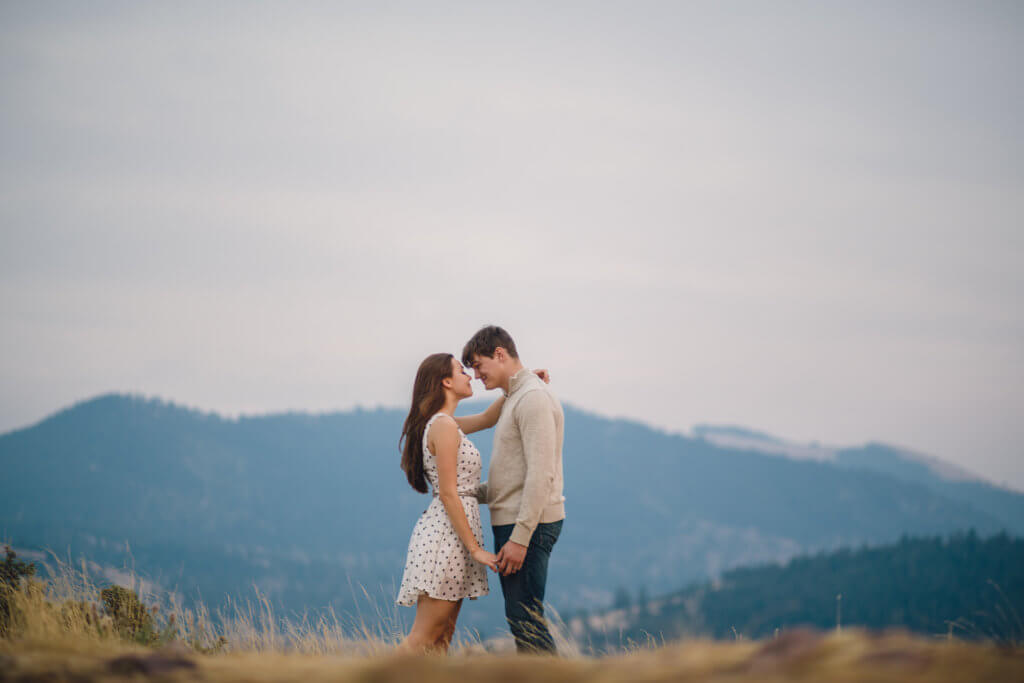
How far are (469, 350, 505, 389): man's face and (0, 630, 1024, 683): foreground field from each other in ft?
7.43

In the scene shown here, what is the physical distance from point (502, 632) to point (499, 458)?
1324mm

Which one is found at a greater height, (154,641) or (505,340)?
(505,340)

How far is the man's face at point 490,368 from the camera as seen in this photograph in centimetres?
570

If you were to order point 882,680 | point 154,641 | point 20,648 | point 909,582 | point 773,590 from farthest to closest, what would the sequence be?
point 773,590 → point 909,582 → point 154,641 → point 20,648 → point 882,680

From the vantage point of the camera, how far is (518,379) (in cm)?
578

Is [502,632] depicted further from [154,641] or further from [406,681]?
[406,681]

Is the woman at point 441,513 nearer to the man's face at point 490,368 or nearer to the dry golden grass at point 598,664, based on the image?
the man's face at point 490,368

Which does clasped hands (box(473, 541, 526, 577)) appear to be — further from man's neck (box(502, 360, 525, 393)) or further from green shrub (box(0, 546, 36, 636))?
green shrub (box(0, 546, 36, 636))

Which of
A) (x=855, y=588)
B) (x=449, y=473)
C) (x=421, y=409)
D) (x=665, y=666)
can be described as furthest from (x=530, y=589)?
(x=855, y=588)

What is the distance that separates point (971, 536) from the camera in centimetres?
13350

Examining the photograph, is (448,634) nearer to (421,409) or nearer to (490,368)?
(421,409)

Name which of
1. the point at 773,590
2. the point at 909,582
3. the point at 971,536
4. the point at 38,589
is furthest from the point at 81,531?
the point at 38,589

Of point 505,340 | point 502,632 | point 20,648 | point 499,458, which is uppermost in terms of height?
point 505,340

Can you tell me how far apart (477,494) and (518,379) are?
2.65 feet
